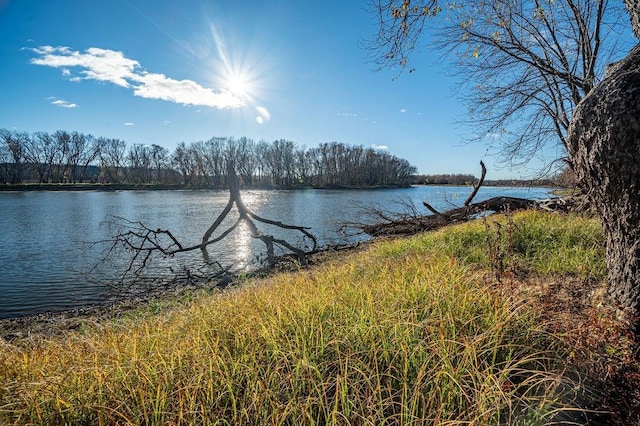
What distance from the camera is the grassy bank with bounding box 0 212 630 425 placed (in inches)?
74.8

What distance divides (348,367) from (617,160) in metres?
2.69

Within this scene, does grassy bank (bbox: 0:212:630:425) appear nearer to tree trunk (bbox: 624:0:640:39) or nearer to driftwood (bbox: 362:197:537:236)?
tree trunk (bbox: 624:0:640:39)

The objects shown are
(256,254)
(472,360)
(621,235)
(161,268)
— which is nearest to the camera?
(472,360)

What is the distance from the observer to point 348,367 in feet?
7.25

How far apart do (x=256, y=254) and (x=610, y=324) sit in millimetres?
12225

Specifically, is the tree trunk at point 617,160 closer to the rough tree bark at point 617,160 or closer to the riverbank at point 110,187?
the rough tree bark at point 617,160

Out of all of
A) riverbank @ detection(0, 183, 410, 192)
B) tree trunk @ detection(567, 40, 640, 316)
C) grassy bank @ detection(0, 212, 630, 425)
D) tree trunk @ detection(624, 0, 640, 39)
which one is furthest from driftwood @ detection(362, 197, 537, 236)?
riverbank @ detection(0, 183, 410, 192)

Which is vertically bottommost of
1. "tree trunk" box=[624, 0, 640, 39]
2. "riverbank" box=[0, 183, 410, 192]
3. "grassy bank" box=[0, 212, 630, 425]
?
"grassy bank" box=[0, 212, 630, 425]

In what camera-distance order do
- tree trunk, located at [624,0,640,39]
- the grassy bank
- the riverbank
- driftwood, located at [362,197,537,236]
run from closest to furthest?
the grassy bank
tree trunk, located at [624,0,640,39]
driftwood, located at [362,197,537,236]
the riverbank

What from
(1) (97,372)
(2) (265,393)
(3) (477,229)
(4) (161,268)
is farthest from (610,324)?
(4) (161,268)

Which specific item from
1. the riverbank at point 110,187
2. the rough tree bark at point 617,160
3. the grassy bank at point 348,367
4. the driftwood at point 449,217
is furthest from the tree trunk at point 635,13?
the riverbank at point 110,187

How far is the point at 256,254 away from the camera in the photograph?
13.8 metres

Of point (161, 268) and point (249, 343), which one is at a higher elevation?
point (249, 343)

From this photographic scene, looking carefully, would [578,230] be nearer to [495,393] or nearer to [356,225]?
[495,393]
